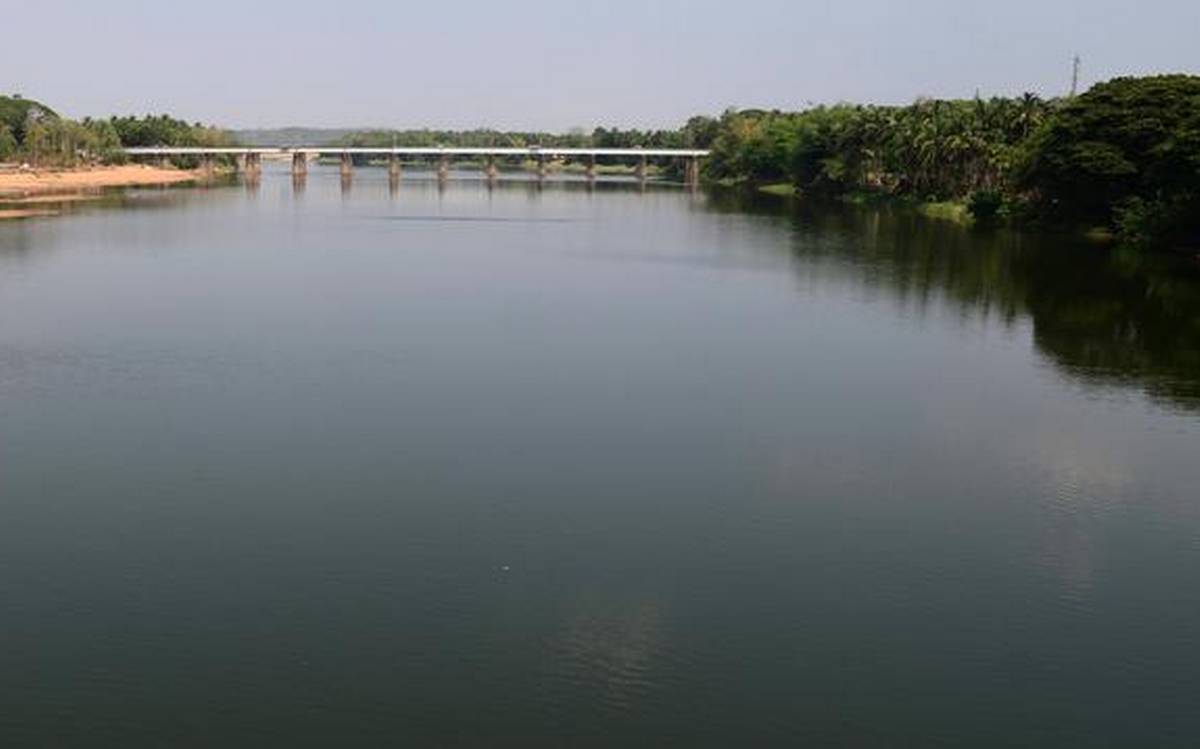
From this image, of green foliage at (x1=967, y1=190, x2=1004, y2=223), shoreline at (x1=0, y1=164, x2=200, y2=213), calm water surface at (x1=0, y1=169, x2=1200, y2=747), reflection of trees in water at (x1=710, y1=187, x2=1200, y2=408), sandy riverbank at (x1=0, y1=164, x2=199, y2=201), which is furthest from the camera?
sandy riverbank at (x1=0, y1=164, x2=199, y2=201)

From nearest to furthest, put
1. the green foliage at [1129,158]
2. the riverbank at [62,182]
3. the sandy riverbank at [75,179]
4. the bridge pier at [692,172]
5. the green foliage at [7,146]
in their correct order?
1. the green foliage at [1129,158]
2. the riverbank at [62,182]
3. the sandy riverbank at [75,179]
4. the green foliage at [7,146]
5. the bridge pier at [692,172]

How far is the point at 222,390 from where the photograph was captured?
2742 cm

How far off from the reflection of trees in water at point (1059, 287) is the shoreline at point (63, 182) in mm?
54217

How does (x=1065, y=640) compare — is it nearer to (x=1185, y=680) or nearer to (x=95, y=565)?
(x=1185, y=680)

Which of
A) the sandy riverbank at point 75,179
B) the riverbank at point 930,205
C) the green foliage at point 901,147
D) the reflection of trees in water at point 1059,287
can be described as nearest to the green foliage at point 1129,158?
the reflection of trees in water at point 1059,287

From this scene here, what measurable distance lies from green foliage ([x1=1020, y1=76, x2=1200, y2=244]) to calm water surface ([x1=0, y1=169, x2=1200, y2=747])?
61.5ft

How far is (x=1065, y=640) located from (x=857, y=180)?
99.4m

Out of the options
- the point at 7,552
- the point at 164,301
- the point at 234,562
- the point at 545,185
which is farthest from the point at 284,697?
the point at 545,185

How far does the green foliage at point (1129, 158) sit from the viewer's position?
5700 cm

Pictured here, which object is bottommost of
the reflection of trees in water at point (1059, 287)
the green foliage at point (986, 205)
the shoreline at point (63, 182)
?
the reflection of trees in water at point (1059, 287)

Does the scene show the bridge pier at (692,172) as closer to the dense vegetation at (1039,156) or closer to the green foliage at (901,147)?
the green foliage at (901,147)

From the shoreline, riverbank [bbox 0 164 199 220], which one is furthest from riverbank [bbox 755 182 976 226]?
riverbank [bbox 0 164 199 220]

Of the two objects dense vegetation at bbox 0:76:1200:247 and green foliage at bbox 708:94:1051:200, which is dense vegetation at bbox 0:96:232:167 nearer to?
dense vegetation at bbox 0:76:1200:247

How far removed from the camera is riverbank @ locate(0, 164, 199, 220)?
87.0m
